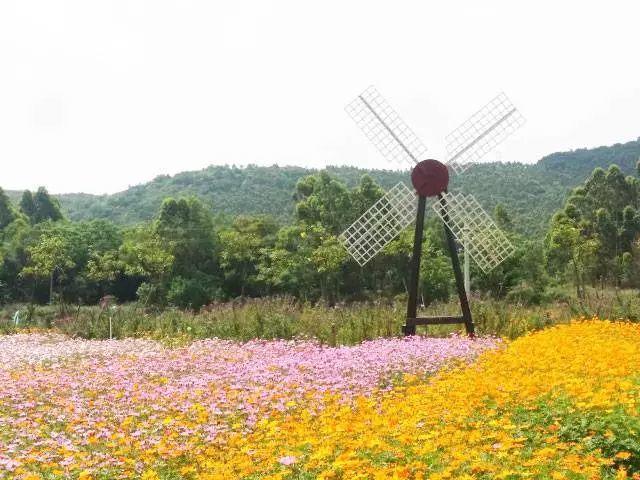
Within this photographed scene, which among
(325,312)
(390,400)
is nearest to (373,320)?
(325,312)

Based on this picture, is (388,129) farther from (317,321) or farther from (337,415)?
(337,415)

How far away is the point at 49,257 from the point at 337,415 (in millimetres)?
33956

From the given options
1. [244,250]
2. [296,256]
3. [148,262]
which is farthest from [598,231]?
[148,262]

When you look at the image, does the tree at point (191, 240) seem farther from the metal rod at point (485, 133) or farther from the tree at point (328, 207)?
the metal rod at point (485, 133)

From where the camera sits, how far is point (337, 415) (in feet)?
20.2

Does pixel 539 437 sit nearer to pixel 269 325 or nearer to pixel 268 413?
pixel 268 413

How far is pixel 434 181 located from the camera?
45.7 ft

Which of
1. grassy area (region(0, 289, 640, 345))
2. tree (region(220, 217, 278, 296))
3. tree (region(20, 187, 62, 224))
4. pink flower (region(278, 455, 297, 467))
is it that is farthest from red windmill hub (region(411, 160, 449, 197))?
tree (region(20, 187, 62, 224))

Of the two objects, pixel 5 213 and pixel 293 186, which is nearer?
pixel 5 213

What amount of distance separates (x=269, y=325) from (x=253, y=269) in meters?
25.4

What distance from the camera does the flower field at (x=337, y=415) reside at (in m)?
4.77

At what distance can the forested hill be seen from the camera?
70.5 m

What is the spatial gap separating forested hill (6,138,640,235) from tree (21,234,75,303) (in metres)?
26.4

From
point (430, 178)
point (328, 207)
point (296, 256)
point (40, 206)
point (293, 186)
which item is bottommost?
point (296, 256)
